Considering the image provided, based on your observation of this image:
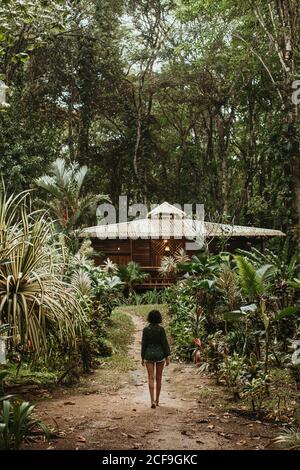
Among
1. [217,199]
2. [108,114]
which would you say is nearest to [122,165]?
[108,114]

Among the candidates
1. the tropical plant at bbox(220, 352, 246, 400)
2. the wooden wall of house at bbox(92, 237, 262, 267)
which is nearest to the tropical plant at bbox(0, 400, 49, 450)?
the tropical plant at bbox(220, 352, 246, 400)

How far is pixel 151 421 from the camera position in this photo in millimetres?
5047

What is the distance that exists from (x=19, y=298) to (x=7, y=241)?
60 centimetres

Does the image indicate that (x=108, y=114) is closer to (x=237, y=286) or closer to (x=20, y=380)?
(x=237, y=286)

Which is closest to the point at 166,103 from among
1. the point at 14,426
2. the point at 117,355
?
the point at 117,355

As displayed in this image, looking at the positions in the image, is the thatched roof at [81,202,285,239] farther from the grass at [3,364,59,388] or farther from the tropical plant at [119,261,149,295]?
the grass at [3,364,59,388]

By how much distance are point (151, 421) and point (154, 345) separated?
99 cm

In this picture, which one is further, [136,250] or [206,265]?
[136,250]

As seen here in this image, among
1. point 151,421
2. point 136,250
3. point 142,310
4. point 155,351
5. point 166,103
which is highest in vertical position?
point 166,103

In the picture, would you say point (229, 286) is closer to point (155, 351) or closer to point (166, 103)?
point (155, 351)

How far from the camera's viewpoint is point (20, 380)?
623 centimetres

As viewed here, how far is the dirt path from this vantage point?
426 centimetres

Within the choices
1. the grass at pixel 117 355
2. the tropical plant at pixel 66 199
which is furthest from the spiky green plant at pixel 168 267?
the tropical plant at pixel 66 199
